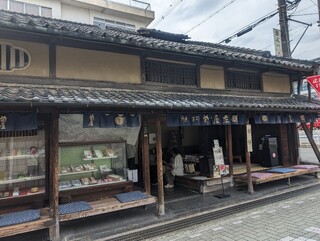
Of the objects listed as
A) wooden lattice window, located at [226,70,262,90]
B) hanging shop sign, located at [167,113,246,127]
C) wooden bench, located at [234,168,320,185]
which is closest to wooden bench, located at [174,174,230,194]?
wooden bench, located at [234,168,320,185]

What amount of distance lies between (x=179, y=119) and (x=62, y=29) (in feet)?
13.6

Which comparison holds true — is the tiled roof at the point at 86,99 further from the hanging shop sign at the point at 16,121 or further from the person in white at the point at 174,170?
the person in white at the point at 174,170

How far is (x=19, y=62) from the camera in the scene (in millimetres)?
6625

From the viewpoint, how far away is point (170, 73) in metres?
9.37

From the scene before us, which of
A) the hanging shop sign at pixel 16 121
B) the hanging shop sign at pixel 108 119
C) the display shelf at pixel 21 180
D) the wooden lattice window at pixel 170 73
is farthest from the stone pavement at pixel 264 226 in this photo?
the wooden lattice window at pixel 170 73

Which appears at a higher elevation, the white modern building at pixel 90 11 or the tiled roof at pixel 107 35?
the white modern building at pixel 90 11

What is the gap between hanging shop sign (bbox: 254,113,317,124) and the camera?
977cm

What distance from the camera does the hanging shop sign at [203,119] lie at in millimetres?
7875

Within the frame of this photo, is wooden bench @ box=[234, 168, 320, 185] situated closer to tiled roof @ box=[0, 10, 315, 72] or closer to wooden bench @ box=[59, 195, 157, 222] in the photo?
wooden bench @ box=[59, 195, 157, 222]

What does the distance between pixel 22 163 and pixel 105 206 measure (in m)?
2.68

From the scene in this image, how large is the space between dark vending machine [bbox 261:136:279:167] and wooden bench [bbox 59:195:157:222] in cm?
725

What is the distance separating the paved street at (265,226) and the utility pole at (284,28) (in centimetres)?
1087

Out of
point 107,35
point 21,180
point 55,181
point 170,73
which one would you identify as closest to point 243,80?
point 170,73

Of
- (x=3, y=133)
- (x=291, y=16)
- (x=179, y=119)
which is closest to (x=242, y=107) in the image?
(x=179, y=119)
